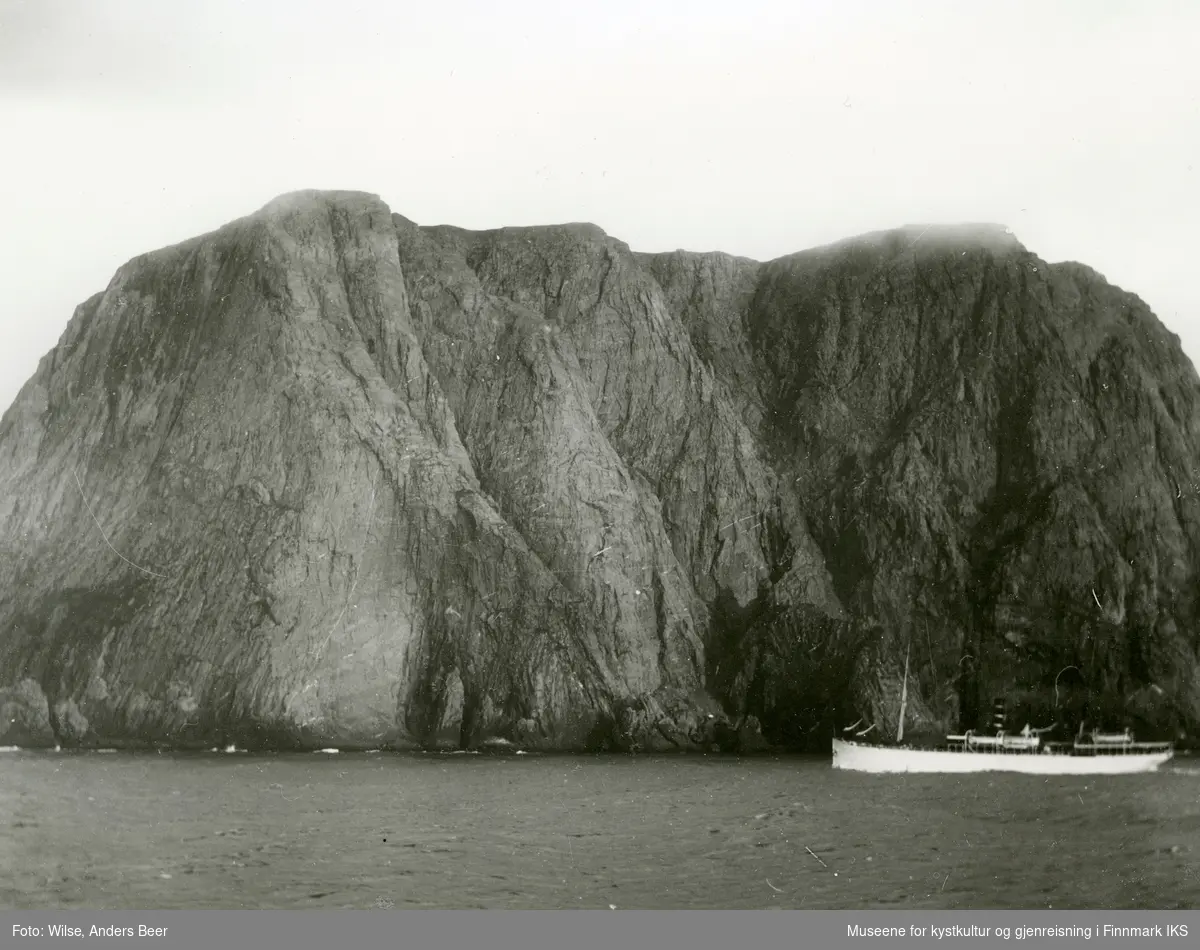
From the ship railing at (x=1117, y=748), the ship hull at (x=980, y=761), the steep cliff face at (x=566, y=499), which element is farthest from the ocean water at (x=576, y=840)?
the steep cliff face at (x=566, y=499)

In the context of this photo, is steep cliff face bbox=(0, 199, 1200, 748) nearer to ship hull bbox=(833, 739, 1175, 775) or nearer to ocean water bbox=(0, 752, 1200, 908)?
ship hull bbox=(833, 739, 1175, 775)

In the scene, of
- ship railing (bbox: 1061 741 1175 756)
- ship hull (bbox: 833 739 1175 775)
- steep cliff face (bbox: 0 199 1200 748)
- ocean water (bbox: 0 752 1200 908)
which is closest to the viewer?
ocean water (bbox: 0 752 1200 908)

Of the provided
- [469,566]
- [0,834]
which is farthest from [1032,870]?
[469,566]

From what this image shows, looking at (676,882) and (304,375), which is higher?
(304,375)

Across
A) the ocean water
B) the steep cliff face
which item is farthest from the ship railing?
the ocean water

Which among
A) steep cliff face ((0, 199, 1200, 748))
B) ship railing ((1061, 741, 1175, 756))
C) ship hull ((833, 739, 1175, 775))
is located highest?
steep cliff face ((0, 199, 1200, 748))

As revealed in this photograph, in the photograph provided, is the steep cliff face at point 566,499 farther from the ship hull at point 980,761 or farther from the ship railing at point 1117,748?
the ship hull at point 980,761

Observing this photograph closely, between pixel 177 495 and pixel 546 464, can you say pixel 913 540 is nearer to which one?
pixel 546 464
